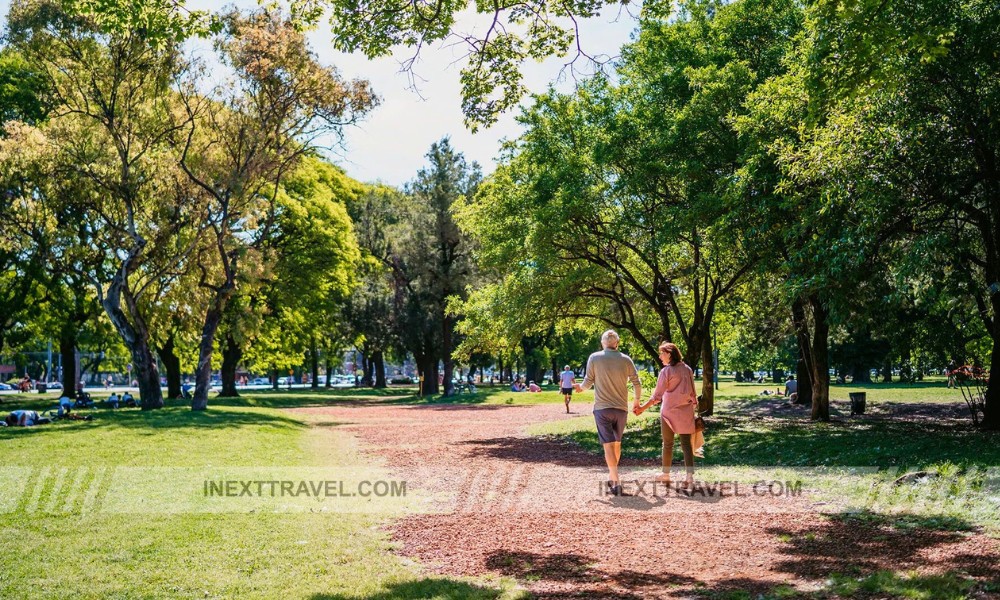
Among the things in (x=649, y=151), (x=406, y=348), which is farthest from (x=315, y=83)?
(x=406, y=348)

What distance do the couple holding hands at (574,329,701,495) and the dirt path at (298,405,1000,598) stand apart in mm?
710

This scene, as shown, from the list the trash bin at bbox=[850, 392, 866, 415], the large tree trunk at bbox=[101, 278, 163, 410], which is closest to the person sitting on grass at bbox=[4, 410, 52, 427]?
the large tree trunk at bbox=[101, 278, 163, 410]

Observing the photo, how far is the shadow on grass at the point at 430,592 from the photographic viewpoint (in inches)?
221

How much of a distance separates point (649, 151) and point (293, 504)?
38.4 ft

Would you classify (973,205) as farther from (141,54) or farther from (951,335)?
(141,54)

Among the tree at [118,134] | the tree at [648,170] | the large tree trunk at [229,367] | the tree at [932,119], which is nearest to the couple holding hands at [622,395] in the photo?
the tree at [932,119]

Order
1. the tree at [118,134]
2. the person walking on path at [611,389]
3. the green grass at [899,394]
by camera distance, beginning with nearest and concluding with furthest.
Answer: the person walking on path at [611,389]
the tree at [118,134]
the green grass at [899,394]

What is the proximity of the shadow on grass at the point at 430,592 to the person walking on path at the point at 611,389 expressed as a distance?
395cm

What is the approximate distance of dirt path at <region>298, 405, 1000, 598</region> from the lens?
600cm

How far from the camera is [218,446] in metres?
16.0

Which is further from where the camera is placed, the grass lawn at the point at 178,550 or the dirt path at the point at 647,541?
the dirt path at the point at 647,541

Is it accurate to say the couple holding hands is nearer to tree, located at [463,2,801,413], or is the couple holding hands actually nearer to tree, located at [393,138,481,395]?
tree, located at [463,2,801,413]

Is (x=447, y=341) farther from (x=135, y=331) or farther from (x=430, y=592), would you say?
(x=430, y=592)

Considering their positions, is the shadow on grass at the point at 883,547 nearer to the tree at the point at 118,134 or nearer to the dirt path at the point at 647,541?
the dirt path at the point at 647,541
